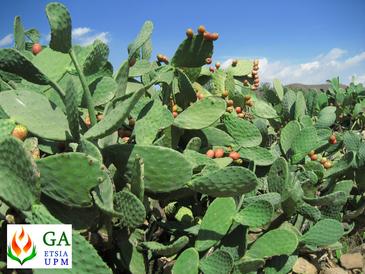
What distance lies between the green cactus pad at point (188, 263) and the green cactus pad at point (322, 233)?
34.7 inches

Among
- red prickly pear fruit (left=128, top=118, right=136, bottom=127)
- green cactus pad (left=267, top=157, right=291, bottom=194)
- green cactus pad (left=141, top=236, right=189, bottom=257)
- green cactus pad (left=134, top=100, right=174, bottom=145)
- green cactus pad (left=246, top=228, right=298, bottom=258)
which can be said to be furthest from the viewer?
green cactus pad (left=267, top=157, right=291, bottom=194)

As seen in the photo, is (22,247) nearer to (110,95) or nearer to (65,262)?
(65,262)

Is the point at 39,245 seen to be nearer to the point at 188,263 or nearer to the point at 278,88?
the point at 188,263

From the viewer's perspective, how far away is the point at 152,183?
1.69m

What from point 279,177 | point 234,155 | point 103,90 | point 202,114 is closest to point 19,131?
point 103,90

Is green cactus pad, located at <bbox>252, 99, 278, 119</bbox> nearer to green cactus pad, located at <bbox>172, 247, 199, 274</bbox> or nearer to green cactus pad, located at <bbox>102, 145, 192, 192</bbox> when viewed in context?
green cactus pad, located at <bbox>172, 247, 199, 274</bbox>

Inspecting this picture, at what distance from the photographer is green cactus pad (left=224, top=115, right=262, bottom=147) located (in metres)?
2.47

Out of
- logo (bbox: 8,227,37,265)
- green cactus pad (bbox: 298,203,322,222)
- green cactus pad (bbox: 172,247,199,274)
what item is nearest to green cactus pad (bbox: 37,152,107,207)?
logo (bbox: 8,227,37,265)

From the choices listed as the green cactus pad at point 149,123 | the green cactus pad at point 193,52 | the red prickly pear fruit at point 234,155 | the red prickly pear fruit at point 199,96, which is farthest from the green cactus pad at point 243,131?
the green cactus pad at point 149,123

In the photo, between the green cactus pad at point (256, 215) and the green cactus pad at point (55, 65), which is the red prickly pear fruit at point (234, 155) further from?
the green cactus pad at point (55, 65)

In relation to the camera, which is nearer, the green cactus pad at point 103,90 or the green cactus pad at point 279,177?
the green cactus pad at point 103,90

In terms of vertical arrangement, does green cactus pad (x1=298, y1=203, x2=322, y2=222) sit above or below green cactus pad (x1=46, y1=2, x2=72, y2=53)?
below

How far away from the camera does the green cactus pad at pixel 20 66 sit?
1.61 meters

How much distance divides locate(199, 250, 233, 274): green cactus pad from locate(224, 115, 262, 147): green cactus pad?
0.74 metres
